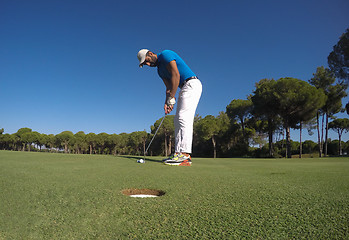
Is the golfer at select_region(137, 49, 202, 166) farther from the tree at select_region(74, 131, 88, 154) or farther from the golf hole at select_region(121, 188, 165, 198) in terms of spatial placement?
the tree at select_region(74, 131, 88, 154)

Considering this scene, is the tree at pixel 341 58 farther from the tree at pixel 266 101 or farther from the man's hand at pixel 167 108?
the man's hand at pixel 167 108

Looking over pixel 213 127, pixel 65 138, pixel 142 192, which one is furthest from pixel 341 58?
pixel 65 138

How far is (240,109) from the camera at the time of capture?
31500 millimetres

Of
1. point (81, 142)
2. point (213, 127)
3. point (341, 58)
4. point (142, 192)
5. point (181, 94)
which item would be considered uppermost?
point (341, 58)

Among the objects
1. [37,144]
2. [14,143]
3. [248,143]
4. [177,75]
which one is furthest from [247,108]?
[14,143]

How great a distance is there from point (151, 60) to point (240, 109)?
2896 centimetres

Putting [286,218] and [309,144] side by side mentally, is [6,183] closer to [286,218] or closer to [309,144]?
[286,218]

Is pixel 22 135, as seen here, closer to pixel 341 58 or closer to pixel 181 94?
pixel 181 94

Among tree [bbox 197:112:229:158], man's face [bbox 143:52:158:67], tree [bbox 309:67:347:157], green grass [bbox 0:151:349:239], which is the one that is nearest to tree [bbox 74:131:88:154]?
tree [bbox 197:112:229:158]

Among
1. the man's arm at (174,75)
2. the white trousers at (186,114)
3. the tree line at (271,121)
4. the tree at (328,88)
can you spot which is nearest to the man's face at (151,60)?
the man's arm at (174,75)

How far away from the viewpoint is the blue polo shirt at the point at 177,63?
434 centimetres

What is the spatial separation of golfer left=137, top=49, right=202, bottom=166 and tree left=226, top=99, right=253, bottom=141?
28300 mm

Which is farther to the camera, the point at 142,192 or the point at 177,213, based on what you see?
the point at 142,192

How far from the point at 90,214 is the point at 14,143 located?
77.8 meters
